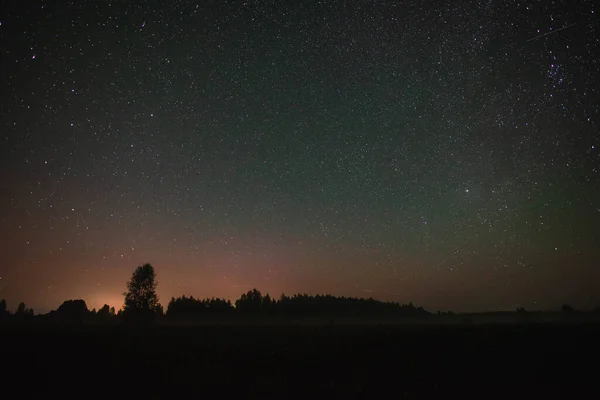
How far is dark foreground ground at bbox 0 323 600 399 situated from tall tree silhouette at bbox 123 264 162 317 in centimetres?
2999

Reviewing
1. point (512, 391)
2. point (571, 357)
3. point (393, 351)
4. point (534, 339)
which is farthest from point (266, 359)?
point (534, 339)

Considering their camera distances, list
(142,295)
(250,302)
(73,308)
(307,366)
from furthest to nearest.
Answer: (250,302), (73,308), (142,295), (307,366)

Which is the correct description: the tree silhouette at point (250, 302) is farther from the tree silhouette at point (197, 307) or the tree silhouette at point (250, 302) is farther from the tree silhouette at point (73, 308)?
the tree silhouette at point (73, 308)

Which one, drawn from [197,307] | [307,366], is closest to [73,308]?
[197,307]

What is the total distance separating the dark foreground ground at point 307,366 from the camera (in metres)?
11.0

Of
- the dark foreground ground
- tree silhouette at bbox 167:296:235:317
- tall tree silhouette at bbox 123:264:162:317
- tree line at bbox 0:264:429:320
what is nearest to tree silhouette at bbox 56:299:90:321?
tree line at bbox 0:264:429:320

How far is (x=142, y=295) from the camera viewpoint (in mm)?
49562

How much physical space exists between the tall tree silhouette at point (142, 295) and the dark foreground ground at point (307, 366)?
98.4 feet

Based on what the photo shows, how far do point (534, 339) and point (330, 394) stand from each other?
14.5 m

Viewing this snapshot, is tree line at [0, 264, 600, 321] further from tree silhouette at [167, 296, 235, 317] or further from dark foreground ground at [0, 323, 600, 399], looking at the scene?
dark foreground ground at [0, 323, 600, 399]

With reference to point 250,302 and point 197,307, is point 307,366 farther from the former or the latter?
point 250,302

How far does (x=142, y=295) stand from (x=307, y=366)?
42904mm

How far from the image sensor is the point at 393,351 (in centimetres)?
1634

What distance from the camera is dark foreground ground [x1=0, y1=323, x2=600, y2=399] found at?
11000mm
